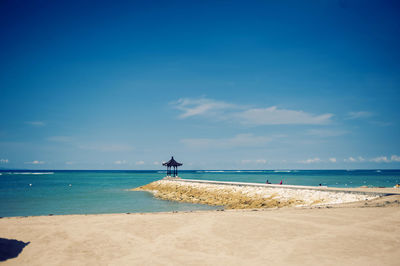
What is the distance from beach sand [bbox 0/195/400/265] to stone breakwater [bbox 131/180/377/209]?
9.10m

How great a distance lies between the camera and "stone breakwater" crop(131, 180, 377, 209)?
80.3 feet

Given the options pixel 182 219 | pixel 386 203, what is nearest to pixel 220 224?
pixel 182 219

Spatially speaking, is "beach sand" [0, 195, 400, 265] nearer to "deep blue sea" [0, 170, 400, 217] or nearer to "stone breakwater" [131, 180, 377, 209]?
"stone breakwater" [131, 180, 377, 209]

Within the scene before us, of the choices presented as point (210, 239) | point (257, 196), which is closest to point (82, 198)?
point (257, 196)

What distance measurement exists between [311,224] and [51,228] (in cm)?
1210

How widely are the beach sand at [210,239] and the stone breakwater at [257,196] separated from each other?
9.10 meters

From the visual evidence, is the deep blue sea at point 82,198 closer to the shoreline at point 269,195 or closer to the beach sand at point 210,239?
the shoreline at point 269,195

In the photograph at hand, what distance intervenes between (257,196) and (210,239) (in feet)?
67.7

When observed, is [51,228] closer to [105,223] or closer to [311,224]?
[105,223]

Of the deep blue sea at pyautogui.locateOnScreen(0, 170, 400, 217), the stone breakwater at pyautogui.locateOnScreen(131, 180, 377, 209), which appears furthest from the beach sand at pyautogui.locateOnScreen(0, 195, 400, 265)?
the deep blue sea at pyautogui.locateOnScreen(0, 170, 400, 217)

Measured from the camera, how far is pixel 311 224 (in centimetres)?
1315

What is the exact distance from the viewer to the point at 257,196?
30.4 m

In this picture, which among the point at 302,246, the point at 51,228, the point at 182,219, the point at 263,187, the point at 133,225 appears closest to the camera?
the point at 302,246

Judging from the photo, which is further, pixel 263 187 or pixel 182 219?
pixel 263 187
